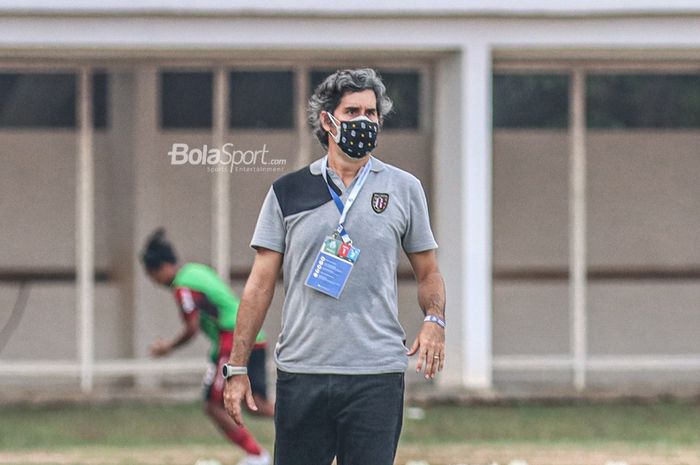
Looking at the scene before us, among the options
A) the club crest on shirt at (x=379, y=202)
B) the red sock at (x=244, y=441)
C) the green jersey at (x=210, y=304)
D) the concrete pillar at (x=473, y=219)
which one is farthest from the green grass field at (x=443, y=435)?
the club crest on shirt at (x=379, y=202)

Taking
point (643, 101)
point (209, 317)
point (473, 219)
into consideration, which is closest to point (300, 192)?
point (209, 317)

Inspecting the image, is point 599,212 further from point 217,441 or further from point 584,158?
point 217,441

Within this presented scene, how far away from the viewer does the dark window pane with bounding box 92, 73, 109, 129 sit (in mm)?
14078

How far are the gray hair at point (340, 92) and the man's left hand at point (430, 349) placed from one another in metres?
0.79

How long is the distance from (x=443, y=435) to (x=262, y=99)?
3837mm

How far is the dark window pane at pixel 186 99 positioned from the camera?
554 inches

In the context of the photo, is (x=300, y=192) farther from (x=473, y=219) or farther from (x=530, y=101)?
(x=530, y=101)

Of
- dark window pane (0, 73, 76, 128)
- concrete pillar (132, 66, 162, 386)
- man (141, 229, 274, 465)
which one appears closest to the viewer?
man (141, 229, 274, 465)

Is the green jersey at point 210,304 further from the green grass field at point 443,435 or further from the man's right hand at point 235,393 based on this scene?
the man's right hand at point 235,393

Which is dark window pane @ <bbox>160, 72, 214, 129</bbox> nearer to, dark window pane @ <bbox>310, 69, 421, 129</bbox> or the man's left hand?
dark window pane @ <bbox>310, 69, 421, 129</bbox>

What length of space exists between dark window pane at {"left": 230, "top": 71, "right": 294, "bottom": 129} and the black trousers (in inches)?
338

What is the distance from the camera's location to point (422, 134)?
14336 mm

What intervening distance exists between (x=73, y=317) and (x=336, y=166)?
902 centimetres

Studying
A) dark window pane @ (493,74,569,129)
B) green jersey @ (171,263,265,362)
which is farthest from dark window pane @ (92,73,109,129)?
green jersey @ (171,263,265,362)
